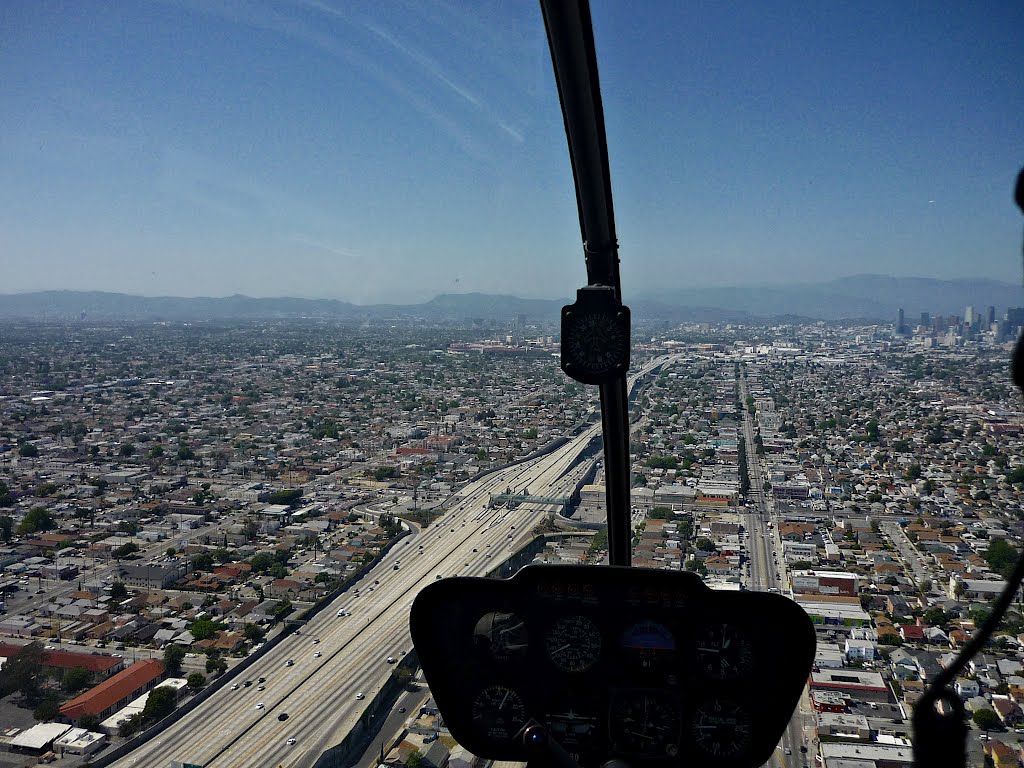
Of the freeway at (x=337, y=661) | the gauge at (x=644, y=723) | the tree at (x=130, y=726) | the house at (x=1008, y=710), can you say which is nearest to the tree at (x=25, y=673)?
the tree at (x=130, y=726)

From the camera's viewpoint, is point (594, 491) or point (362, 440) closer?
point (594, 491)

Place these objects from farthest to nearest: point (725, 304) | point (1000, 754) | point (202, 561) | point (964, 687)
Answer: point (725, 304) → point (202, 561) → point (1000, 754) → point (964, 687)

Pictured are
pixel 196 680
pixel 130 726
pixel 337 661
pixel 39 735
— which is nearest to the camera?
→ pixel 39 735

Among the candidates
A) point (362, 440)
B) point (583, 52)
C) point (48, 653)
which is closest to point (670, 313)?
point (583, 52)

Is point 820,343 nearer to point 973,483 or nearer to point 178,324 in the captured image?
point 973,483

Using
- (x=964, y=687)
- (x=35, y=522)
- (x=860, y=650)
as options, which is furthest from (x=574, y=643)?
(x=35, y=522)

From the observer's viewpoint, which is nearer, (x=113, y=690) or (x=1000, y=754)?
(x=1000, y=754)

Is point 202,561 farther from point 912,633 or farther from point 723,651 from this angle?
point 723,651
